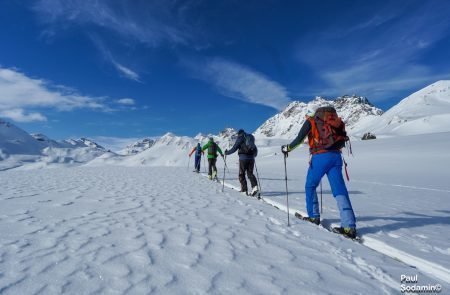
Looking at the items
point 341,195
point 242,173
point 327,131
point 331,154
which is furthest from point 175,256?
point 242,173

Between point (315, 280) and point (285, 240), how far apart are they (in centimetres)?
147

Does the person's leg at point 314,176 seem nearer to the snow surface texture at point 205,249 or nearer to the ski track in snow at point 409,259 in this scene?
the snow surface texture at point 205,249

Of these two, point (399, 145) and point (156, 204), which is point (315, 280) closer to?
point (156, 204)

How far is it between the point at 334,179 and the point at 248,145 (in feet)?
16.0

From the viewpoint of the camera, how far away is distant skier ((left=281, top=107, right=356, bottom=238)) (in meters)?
Answer: 5.24

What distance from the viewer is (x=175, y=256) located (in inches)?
153

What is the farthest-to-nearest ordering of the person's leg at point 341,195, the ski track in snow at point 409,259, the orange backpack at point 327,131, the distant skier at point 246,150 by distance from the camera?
the distant skier at point 246,150 → the orange backpack at point 327,131 → the person's leg at point 341,195 → the ski track in snow at point 409,259

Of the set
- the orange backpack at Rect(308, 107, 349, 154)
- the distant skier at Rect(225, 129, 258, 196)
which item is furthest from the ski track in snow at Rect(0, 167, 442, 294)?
the distant skier at Rect(225, 129, 258, 196)

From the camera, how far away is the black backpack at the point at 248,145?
10.1 metres

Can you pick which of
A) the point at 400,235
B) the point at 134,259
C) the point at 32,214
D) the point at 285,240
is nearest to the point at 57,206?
the point at 32,214

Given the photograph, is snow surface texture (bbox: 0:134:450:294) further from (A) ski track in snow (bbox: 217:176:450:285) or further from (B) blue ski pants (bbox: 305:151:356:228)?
(B) blue ski pants (bbox: 305:151:356:228)

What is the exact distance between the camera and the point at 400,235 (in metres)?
5.23

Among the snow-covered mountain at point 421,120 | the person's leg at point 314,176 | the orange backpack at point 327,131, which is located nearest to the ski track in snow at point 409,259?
the person's leg at point 314,176

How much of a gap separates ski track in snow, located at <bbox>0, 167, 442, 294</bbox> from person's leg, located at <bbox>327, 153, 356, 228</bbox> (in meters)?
0.41
